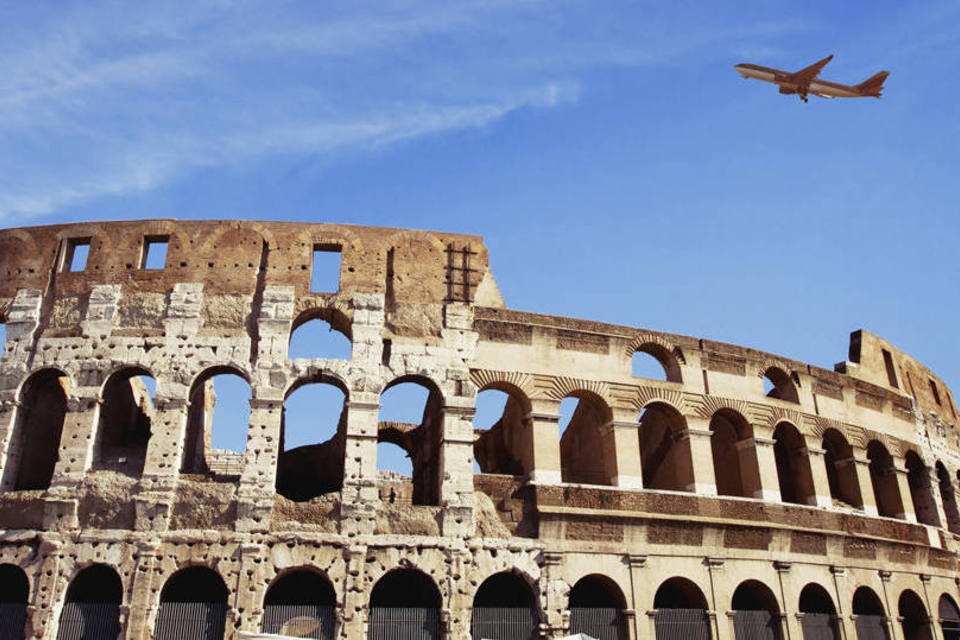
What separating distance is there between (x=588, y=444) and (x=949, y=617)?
10187mm

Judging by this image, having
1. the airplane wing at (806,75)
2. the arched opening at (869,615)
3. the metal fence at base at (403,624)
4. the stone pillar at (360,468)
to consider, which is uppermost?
the airplane wing at (806,75)

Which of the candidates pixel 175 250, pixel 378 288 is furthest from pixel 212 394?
pixel 378 288

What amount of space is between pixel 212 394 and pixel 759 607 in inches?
539

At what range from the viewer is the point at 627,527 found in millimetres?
16047

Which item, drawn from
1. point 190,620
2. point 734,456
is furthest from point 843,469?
point 190,620

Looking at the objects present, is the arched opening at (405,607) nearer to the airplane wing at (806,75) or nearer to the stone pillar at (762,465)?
the stone pillar at (762,465)

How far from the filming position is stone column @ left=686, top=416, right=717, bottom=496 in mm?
17172

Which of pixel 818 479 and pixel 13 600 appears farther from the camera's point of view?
pixel 818 479

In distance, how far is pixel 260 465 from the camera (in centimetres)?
1505

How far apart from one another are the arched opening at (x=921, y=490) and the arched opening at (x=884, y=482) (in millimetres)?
921

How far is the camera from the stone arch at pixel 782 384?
19.7 meters

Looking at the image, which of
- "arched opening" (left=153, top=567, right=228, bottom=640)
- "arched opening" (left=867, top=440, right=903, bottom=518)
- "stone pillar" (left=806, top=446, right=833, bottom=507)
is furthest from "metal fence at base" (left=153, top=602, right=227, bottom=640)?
"arched opening" (left=867, top=440, right=903, bottom=518)

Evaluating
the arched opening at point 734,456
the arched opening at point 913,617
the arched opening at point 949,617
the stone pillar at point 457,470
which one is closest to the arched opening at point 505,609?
the stone pillar at point 457,470

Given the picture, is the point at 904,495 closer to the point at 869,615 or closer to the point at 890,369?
the point at 869,615
